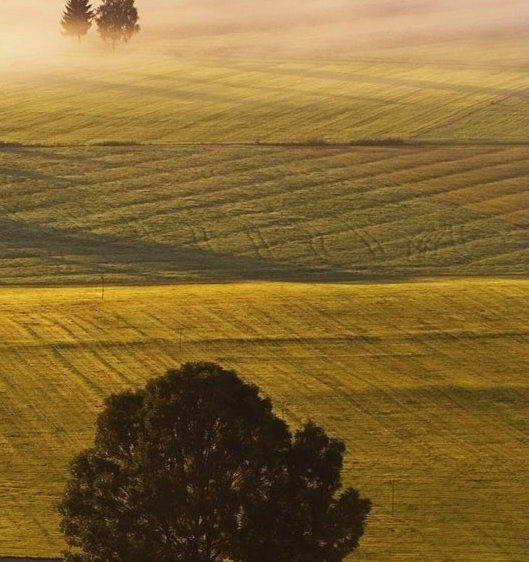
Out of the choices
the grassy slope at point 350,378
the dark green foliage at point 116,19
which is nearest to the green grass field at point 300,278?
the grassy slope at point 350,378

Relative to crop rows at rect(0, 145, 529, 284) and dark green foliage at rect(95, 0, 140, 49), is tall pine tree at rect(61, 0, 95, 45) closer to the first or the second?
dark green foliage at rect(95, 0, 140, 49)

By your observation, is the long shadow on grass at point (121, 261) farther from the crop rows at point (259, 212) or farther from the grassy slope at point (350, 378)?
the grassy slope at point (350, 378)

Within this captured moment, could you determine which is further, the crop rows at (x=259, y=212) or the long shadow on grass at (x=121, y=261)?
the crop rows at (x=259, y=212)

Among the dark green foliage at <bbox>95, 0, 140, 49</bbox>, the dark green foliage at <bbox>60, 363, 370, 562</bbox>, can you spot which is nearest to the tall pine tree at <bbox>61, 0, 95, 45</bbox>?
the dark green foliage at <bbox>95, 0, 140, 49</bbox>

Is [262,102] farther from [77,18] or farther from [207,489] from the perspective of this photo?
[207,489]

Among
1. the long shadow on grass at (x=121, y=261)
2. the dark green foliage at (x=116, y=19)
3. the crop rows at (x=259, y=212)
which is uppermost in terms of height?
the dark green foliage at (x=116, y=19)

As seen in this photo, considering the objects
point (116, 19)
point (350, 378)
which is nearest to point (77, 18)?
point (116, 19)
